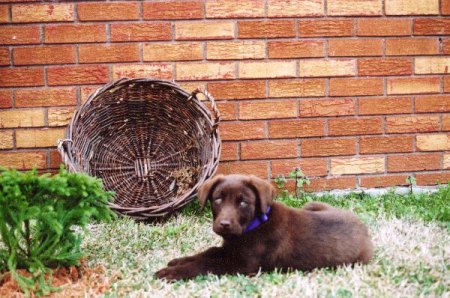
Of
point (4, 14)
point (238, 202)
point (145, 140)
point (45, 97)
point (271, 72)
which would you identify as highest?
point (4, 14)

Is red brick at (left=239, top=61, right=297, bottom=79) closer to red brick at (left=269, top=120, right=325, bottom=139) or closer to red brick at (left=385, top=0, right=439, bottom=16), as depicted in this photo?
red brick at (left=269, top=120, right=325, bottom=139)

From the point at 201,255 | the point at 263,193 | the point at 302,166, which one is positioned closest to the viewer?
the point at 263,193

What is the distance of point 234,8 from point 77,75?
1.40m

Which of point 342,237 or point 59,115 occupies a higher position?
point 59,115

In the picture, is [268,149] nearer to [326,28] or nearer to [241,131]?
[241,131]

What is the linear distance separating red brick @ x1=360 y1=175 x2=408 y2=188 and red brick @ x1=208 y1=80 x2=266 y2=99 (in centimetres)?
118

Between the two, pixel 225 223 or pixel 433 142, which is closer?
pixel 225 223

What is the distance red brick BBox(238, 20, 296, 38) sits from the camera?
447 cm

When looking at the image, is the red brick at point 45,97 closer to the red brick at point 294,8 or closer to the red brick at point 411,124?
the red brick at point 294,8

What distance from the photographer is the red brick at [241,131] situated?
14.9 ft

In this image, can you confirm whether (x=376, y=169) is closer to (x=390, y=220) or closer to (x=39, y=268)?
(x=390, y=220)

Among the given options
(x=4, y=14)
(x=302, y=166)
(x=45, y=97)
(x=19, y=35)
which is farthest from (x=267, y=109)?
(x=4, y=14)

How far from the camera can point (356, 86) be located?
4.62m

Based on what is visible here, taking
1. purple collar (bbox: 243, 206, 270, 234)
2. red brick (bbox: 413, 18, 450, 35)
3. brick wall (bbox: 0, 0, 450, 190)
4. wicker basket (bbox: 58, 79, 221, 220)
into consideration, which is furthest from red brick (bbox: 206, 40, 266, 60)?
purple collar (bbox: 243, 206, 270, 234)
